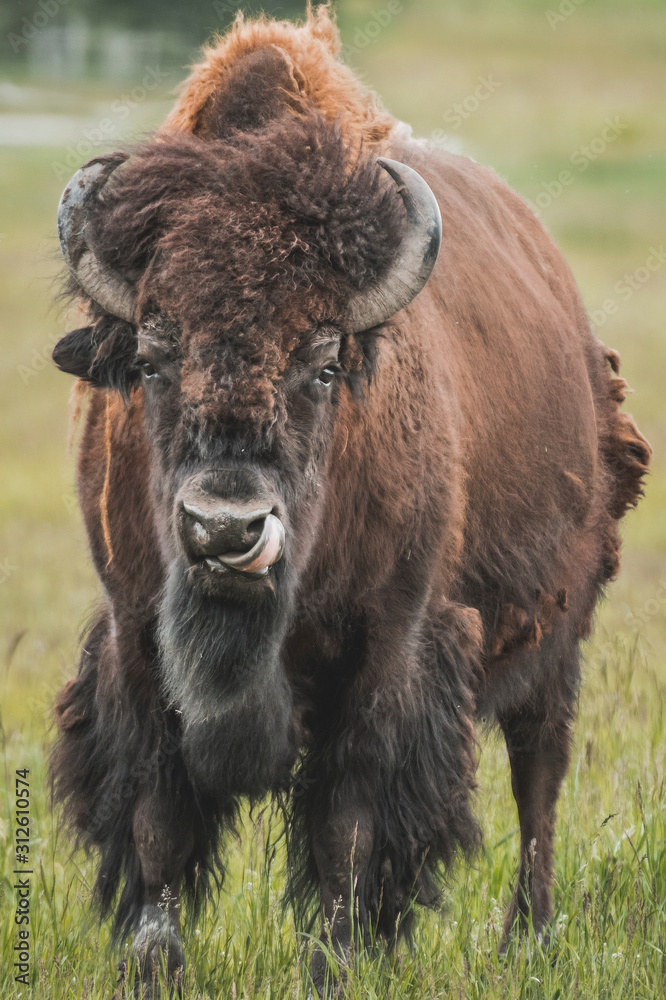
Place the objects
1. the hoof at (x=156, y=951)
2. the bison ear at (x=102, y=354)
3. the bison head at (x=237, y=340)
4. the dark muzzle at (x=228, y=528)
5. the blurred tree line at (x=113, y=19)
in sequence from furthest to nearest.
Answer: the blurred tree line at (x=113, y=19)
the hoof at (x=156, y=951)
the bison ear at (x=102, y=354)
the bison head at (x=237, y=340)
the dark muzzle at (x=228, y=528)

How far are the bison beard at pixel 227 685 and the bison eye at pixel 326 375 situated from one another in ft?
1.95

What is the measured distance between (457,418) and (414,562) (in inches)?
24.2

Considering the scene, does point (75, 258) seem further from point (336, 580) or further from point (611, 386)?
point (611, 386)

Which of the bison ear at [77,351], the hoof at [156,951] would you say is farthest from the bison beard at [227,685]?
the bison ear at [77,351]

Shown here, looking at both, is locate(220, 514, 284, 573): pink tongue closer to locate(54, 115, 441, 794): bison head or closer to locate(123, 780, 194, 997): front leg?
locate(54, 115, 441, 794): bison head

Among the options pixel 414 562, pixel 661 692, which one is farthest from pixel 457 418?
pixel 661 692

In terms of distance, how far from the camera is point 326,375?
360 centimetres

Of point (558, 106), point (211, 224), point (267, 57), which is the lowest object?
point (558, 106)

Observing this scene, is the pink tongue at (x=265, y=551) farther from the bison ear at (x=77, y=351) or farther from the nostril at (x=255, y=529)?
the bison ear at (x=77, y=351)

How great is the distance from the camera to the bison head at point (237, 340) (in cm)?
330

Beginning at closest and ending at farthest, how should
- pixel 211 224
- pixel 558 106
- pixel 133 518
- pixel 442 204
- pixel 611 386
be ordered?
1. pixel 211 224
2. pixel 133 518
3. pixel 442 204
4. pixel 611 386
5. pixel 558 106

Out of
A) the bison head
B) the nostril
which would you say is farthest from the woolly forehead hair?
the nostril

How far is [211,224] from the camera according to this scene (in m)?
3.43

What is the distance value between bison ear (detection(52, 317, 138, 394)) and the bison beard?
622 millimetres
